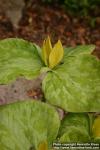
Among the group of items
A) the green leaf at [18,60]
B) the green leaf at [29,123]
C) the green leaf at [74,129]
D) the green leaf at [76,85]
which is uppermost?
the green leaf at [18,60]

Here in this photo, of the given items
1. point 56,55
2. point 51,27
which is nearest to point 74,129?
point 56,55

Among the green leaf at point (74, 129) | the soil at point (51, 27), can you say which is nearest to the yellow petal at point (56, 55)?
the green leaf at point (74, 129)

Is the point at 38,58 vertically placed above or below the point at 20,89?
above

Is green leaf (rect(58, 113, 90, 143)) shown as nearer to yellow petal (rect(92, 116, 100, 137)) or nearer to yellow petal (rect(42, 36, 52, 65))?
yellow petal (rect(92, 116, 100, 137))

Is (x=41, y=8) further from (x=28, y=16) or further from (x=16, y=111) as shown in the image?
(x=16, y=111)

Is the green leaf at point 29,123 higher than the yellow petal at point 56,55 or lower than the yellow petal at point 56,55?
lower

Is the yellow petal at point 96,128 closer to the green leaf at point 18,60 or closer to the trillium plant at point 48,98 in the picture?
the trillium plant at point 48,98

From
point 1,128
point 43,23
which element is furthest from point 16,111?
point 43,23
